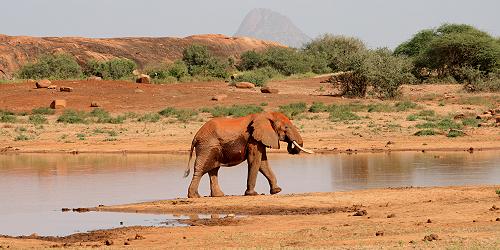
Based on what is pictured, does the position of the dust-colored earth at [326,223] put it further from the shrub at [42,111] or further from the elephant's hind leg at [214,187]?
the shrub at [42,111]

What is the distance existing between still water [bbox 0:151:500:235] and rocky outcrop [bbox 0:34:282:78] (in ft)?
163

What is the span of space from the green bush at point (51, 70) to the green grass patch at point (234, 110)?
66.1 ft

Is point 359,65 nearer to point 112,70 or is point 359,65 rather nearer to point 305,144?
point 305,144

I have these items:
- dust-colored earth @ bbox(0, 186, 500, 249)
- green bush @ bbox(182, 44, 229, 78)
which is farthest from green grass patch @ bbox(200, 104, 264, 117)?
green bush @ bbox(182, 44, 229, 78)

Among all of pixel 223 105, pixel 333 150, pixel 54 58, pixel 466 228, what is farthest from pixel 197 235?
pixel 54 58

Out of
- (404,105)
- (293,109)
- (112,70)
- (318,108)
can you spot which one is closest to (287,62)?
(112,70)

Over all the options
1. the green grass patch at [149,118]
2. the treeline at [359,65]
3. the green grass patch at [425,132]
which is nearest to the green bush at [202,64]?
the treeline at [359,65]

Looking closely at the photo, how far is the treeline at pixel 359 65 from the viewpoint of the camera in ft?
146

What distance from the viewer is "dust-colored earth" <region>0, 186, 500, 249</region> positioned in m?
11.3

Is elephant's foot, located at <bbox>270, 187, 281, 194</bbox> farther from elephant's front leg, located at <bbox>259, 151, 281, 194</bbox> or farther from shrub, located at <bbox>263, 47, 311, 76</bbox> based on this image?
shrub, located at <bbox>263, 47, 311, 76</bbox>

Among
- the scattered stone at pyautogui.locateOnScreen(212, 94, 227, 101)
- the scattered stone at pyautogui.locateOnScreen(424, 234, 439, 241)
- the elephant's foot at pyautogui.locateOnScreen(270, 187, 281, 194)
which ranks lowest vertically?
the elephant's foot at pyautogui.locateOnScreen(270, 187, 281, 194)

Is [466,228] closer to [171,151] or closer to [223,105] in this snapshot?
[171,151]

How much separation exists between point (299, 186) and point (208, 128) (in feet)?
8.27

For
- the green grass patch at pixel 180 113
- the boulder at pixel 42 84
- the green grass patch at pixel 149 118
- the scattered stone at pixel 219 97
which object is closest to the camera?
the green grass patch at pixel 180 113
